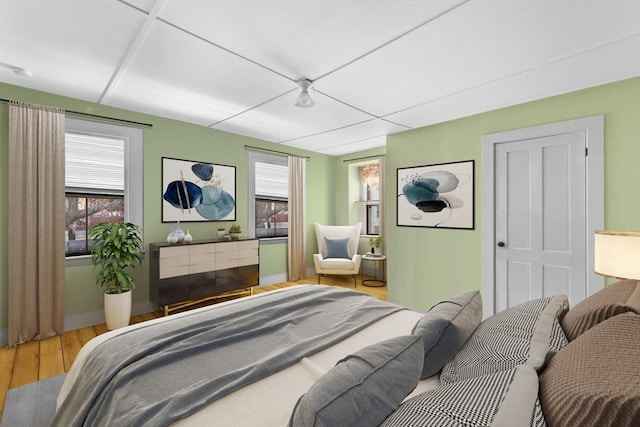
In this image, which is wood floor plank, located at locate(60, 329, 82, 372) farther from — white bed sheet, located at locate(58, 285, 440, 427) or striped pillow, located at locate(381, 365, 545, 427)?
striped pillow, located at locate(381, 365, 545, 427)

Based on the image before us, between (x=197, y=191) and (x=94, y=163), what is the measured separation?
1.19m

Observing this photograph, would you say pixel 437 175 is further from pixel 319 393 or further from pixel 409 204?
pixel 319 393

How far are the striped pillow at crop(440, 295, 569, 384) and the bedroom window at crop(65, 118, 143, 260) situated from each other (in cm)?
377

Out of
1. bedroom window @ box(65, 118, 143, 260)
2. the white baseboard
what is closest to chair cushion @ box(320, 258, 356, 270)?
the white baseboard

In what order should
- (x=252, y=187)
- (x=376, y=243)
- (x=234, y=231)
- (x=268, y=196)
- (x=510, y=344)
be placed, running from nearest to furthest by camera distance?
1. (x=510, y=344)
2. (x=234, y=231)
3. (x=252, y=187)
4. (x=268, y=196)
5. (x=376, y=243)

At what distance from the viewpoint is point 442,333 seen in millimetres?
1182

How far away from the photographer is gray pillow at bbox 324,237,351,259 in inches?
212

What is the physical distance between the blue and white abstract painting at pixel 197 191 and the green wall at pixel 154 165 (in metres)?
0.08

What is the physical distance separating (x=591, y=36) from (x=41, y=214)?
15.8 ft

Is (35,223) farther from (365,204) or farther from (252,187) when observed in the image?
(365,204)

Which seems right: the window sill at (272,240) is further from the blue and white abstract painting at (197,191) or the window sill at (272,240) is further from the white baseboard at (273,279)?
the blue and white abstract painting at (197,191)

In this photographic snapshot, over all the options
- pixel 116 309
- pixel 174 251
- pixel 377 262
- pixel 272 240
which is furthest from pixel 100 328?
pixel 377 262

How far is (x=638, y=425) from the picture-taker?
0.56m

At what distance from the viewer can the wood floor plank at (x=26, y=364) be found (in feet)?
7.35
